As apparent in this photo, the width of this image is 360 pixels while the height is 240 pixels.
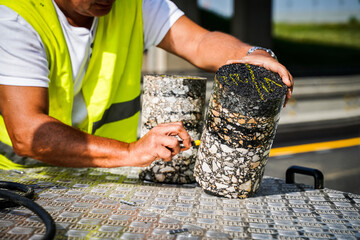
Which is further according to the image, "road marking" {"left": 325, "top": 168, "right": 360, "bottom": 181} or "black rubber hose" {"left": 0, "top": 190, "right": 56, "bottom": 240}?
"road marking" {"left": 325, "top": 168, "right": 360, "bottom": 181}

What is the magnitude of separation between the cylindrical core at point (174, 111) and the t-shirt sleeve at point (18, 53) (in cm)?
45

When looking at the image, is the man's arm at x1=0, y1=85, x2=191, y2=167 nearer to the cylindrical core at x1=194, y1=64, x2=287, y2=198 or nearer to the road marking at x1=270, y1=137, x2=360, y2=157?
the cylindrical core at x1=194, y1=64, x2=287, y2=198

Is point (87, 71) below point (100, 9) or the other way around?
below

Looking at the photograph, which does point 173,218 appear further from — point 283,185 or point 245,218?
point 283,185

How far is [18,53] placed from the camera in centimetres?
180

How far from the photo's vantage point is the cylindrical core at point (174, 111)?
5.94ft

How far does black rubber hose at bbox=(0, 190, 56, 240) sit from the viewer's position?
1.20 m

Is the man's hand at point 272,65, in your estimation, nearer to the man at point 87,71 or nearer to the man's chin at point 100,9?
the man at point 87,71

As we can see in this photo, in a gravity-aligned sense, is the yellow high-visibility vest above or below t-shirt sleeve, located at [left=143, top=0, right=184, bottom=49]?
below

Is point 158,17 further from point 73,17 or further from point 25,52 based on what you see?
point 25,52

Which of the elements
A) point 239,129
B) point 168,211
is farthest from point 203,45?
point 168,211

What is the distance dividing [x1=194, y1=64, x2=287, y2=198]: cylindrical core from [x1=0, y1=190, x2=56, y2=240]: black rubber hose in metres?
0.62

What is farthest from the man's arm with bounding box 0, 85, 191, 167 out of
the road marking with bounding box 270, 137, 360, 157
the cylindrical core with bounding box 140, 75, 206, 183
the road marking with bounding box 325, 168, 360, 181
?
the road marking with bounding box 270, 137, 360, 157

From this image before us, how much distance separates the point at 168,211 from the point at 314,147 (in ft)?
18.8
